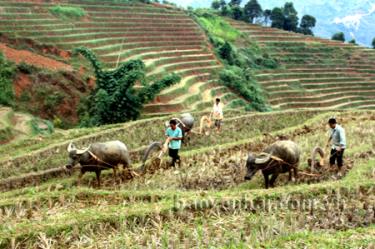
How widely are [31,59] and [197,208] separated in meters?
17.6

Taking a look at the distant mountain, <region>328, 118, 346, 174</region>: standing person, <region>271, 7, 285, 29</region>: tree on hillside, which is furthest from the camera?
the distant mountain

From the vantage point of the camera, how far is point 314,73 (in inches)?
1578

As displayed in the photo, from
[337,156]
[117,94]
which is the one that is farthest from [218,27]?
[337,156]

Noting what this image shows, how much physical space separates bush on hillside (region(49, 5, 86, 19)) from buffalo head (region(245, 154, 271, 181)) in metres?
23.7

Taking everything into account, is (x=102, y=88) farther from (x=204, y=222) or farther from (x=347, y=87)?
(x=347, y=87)

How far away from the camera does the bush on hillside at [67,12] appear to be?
1212 inches

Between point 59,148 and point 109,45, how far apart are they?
15165 millimetres

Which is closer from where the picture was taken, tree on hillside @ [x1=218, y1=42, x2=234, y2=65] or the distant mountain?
tree on hillside @ [x1=218, y1=42, x2=234, y2=65]

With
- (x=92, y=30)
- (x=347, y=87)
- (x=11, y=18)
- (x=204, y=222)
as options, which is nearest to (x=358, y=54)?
(x=347, y=87)

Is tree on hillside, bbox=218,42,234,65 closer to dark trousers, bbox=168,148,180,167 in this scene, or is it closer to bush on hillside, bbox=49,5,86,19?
bush on hillside, bbox=49,5,86,19

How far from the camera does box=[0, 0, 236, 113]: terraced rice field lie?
85.0 ft

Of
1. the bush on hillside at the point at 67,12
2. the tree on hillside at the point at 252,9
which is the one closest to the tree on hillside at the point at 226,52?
the bush on hillside at the point at 67,12

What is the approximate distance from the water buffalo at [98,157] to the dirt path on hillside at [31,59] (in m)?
13.1

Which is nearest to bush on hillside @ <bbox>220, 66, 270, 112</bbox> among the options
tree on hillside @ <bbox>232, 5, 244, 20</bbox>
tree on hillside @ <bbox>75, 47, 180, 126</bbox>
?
tree on hillside @ <bbox>75, 47, 180, 126</bbox>
